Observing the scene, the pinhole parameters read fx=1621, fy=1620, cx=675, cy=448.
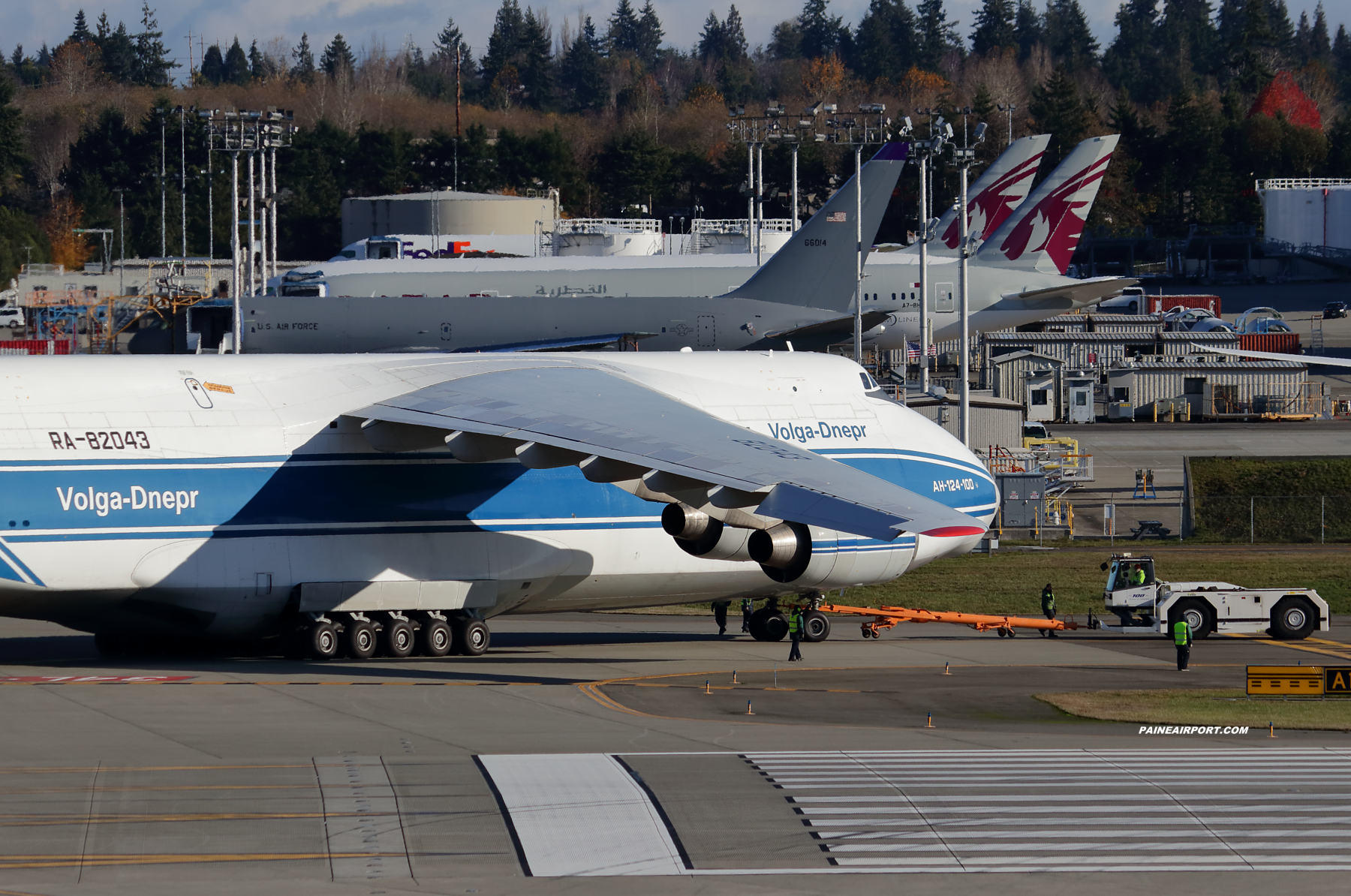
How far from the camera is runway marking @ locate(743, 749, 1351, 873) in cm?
1372

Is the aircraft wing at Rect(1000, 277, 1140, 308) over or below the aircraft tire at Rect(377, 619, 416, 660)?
over

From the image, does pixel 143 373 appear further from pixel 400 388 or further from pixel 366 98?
pixel 366 98

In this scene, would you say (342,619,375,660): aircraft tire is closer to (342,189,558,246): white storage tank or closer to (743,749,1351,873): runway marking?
(743,749,1351,873): runway marking

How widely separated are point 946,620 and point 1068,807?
13.9m

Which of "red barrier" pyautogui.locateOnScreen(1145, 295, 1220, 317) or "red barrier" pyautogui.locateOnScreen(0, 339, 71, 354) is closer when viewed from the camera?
"red barrier" pyautogui.locateOnScreen(0, 339, 71, 354)

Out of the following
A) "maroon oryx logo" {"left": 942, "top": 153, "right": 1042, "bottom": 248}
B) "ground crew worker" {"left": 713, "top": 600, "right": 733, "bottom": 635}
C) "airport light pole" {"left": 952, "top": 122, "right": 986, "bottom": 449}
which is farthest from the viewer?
"maroon oryx logo" {"left": 942, "top": 153, "right": 1042, "bottom": 248}

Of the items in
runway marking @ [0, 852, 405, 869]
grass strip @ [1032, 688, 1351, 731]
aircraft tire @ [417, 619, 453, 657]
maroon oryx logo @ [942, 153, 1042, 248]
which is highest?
maroon oryx logo @ [942, 153, 1042, 248]

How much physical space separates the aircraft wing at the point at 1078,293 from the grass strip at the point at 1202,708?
4497cm

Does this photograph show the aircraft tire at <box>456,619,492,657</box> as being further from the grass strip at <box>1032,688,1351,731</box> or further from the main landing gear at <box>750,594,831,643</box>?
the grass strip at <box>1032,688,1351,731</box>

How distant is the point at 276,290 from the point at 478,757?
177 feet

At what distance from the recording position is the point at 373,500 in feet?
80.2

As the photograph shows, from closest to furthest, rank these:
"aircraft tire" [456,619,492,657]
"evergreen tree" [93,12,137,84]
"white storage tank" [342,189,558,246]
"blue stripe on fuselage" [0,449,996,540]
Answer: "blue stripe on fuselage" [0,449,996,540]
"aircraft tire" [456,619,492,657]
"white storage tank" [342,189,558,246]
"evergreen tree" [93,12,137,84]

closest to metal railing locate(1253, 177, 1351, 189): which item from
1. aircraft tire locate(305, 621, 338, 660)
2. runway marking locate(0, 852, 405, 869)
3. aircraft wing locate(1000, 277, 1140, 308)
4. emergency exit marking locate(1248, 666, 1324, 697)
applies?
aircraft wing locate(1000, 277, 1140, 308)

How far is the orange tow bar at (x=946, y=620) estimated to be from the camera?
29188 mm
